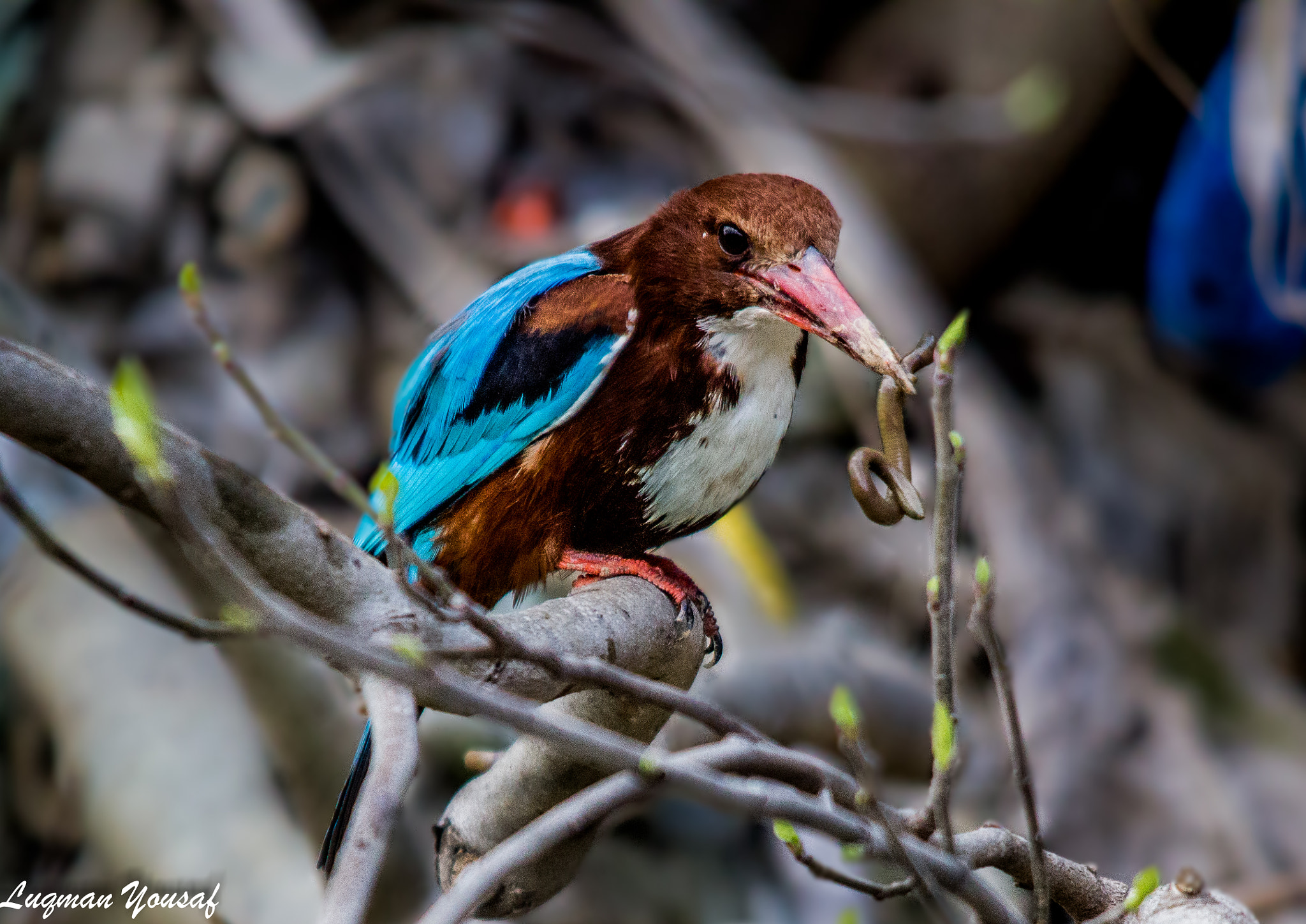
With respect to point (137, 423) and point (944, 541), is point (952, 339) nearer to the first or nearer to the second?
point (944, 541)

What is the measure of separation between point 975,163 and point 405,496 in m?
4.14

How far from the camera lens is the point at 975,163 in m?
5.57

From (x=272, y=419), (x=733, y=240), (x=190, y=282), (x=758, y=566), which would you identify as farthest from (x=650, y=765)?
(x=758, y=566)

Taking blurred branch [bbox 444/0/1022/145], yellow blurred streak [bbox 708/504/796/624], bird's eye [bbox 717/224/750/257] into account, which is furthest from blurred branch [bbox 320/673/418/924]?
blurred branch [bbox 444/0/1022/145]

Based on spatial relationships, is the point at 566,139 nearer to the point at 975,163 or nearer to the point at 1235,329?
the point at 975,163

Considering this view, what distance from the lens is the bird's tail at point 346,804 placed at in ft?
5.98

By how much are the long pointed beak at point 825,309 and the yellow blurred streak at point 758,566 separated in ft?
8.41

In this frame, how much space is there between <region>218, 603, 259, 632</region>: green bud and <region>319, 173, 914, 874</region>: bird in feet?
2.52

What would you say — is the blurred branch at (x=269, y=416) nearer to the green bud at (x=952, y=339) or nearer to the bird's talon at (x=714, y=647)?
the green bud at (x=952, y=339)

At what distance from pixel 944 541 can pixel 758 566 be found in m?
3.14

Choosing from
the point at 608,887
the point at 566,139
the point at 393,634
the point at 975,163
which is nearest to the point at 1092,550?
the point at 975,163

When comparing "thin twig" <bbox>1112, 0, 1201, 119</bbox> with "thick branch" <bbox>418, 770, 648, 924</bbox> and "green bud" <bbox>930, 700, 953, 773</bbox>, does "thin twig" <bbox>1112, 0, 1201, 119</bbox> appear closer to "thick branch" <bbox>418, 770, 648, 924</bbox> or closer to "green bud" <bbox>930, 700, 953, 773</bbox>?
"green bud" <bbox>930, 700, 953, 773</bbox>

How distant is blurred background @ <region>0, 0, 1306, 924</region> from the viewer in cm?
431

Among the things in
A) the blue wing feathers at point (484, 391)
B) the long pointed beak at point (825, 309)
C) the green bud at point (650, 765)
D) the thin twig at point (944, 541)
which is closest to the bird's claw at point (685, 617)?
the blue wing feathers at point (484, 391)
